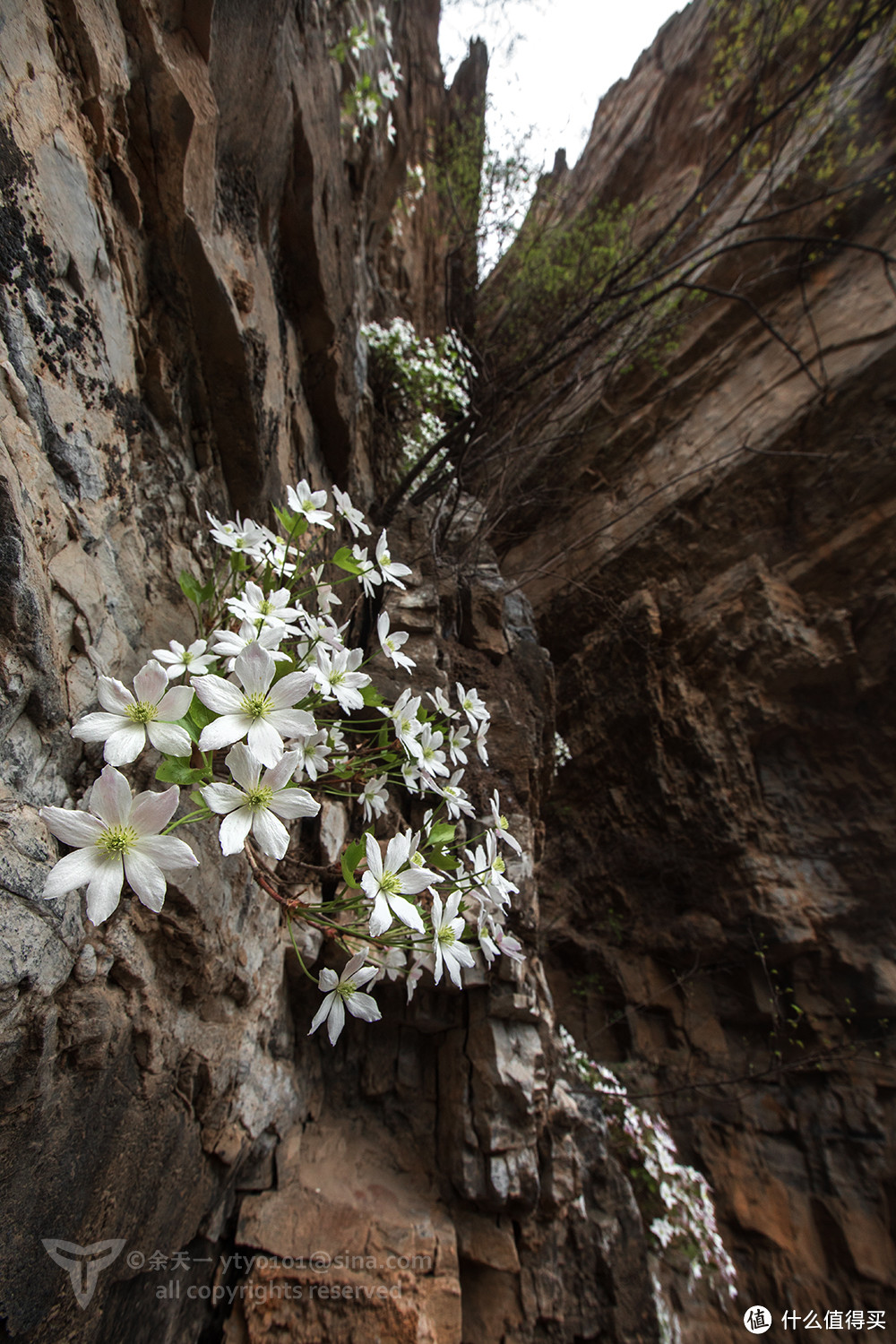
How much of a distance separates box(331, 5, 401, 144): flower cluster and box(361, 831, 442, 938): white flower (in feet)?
11.8

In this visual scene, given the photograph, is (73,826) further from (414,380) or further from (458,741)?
(414,380)

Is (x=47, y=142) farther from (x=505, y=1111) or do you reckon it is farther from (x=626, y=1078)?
(x=626, y=1078)

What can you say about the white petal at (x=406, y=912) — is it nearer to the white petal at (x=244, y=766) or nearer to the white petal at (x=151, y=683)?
the white petal at (x=244, y=766)

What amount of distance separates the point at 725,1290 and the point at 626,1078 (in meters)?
1.07

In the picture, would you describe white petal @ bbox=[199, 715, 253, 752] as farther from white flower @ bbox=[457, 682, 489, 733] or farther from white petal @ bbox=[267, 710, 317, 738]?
white flower @ bbox=[457, 682, 489, 733]

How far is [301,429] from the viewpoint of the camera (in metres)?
2.29

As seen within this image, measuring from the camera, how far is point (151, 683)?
83 cm

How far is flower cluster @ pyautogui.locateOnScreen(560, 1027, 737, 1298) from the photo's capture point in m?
3.05

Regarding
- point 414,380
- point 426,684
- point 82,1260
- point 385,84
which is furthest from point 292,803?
point 385,84

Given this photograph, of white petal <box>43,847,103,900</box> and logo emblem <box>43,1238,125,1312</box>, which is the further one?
logo emblem <box>43,1238,125,1312</box>

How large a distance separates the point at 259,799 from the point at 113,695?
0.89ft

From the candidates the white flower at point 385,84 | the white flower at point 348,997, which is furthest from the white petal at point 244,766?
the white flower at point 385,84

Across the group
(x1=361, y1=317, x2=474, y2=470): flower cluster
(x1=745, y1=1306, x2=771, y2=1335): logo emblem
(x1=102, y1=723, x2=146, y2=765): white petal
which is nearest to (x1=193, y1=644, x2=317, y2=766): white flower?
(x1=102, y1=723, x2=146, y2=765): white petal

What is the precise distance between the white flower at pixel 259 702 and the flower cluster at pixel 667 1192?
2956 millimetres
